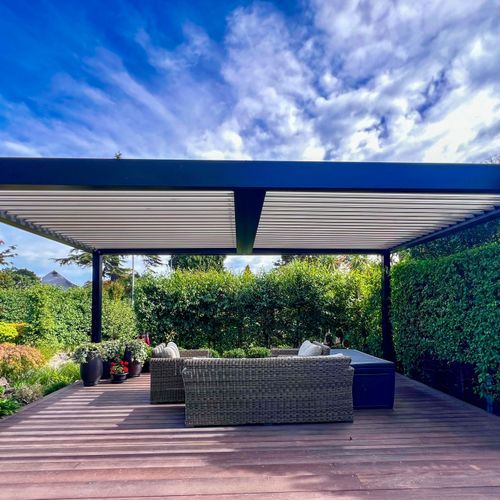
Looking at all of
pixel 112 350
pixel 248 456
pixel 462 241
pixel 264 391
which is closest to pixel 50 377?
pixel 112 350

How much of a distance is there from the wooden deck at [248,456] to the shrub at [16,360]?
2.04 metres

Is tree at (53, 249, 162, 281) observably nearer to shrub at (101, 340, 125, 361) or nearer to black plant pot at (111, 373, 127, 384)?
shrub at (101, 340, 125, 361)

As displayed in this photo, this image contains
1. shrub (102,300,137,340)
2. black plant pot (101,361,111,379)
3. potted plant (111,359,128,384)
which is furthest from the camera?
shrub (102,300,137,340)

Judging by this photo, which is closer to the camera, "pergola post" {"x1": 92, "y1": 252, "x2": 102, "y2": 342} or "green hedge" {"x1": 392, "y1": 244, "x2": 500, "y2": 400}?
"green hedge" {"x1": 392, "y1": 244, "x2": 500, "y2": 400}

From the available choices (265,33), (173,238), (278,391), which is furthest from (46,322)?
(265,33)

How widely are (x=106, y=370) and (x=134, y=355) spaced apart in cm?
58

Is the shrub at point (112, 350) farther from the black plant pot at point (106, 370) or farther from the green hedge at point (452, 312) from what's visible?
the green hedge at point (452, 312)

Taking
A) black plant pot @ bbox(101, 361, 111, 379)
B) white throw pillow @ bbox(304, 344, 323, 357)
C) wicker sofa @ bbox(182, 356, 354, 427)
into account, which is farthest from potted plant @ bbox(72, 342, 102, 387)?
white throw pillow @ bbox(304, 344, 323, 357)

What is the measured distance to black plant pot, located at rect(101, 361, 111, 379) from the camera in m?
7.28

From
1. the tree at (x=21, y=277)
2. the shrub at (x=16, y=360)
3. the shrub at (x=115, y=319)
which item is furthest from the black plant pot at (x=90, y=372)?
the tree at (x=21, y=277)

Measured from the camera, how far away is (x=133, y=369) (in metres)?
7.45

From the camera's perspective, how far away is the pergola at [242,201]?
3594 millimetres

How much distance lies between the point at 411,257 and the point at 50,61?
25.2 ft

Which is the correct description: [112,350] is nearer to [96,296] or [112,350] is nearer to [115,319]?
[96,296]
